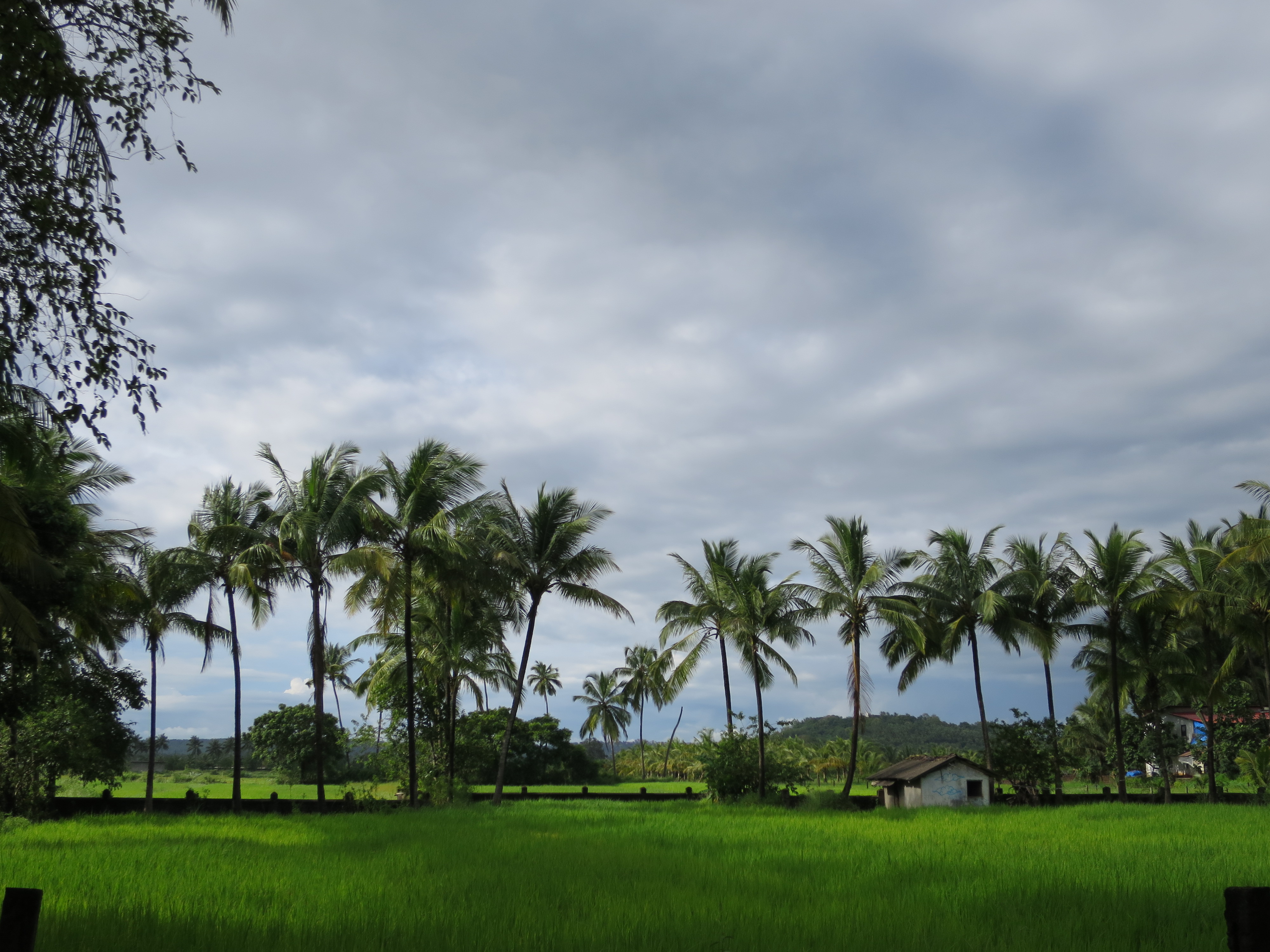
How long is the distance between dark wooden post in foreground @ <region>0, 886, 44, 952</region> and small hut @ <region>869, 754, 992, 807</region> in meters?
31.3

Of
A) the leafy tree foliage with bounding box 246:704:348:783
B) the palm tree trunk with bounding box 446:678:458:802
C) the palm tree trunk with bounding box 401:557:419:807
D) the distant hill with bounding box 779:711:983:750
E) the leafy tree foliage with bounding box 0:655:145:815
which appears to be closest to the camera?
the leafy tree foliage with bounding box 0:655:145:815

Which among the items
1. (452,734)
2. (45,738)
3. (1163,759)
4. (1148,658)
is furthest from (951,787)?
(45,738)

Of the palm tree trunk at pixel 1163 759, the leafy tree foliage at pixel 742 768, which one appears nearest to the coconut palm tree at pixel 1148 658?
the palm tree trunk at pixel 1163 759

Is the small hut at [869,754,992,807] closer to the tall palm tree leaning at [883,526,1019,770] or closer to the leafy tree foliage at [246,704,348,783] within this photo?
the tall palm tree leaning at [883,526,1019,770]

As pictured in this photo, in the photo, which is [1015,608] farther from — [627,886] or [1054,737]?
[627,886]

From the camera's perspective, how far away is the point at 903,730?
136 meters

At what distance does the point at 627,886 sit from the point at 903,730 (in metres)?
138

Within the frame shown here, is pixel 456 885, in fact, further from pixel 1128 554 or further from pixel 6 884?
pixel 1128 554

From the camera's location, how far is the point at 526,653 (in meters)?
27.8

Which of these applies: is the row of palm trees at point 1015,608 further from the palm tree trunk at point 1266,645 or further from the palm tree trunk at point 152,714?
the palm tree trunk at point 152,714

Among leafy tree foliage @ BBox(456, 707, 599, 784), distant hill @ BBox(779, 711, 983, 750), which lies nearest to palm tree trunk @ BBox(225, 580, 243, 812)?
leafy tree foliage @ BBox(456, 707, 599, 784)

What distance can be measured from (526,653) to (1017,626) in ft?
64.6

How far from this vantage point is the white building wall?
31.6 meters

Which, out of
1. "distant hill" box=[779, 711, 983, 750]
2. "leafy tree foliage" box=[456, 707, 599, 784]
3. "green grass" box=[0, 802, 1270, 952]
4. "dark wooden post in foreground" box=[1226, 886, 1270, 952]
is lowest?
"distant hill" box=[779, 711, 983, 750]
